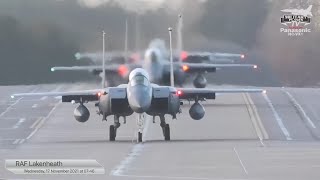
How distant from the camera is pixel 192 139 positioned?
4231 cm

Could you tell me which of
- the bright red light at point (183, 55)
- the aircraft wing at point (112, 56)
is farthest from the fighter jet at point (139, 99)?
the bright red light at point (183, 55)

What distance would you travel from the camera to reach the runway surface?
28219 millimetres

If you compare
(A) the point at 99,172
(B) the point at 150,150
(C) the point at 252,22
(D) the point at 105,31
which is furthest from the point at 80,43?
(A) the point at 99,172

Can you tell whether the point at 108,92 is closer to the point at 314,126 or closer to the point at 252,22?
the point at 314,126

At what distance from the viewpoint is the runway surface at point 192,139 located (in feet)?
92.6

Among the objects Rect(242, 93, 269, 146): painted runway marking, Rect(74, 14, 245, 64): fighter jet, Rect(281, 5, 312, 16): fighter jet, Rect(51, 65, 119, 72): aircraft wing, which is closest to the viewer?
Rect(242, 93, 269, 146): painted runway marking

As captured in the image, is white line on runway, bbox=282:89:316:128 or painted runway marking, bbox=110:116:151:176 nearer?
painted runway marking, bbox=110:116:151:176

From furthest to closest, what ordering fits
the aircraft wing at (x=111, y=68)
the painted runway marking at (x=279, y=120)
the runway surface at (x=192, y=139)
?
the aircraft wing at (x=111, y=68)
the painted runway marking at (x=279, y=120)
the runway surface at (x=192, y=139)

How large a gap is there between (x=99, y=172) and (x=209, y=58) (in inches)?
1294

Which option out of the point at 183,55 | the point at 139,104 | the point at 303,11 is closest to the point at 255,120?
the point at 183,55

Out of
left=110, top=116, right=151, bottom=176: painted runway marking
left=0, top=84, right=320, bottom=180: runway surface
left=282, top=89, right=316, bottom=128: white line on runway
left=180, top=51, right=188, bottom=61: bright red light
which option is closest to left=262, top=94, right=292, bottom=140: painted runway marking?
left=0, top=84, right=320, bottom=180: runway surface

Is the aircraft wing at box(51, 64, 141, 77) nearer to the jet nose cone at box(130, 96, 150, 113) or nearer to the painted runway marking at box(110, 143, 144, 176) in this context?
the jet nose cone at box(130, 96, 150, 113)

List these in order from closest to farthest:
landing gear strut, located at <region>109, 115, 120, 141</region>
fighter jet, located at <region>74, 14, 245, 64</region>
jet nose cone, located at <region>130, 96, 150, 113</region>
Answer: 1. jet nose cone, located at <region>130, 96, 150, 113</region>
2. landing gear strut, located at <region>109, 115, 120, 141</region>
3. fighter jet, located at <region>74, 14, 245, 64</region>

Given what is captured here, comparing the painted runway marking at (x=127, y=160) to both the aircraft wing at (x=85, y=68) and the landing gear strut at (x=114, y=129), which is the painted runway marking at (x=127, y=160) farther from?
the aircraft wing at (x=85, y=68)
